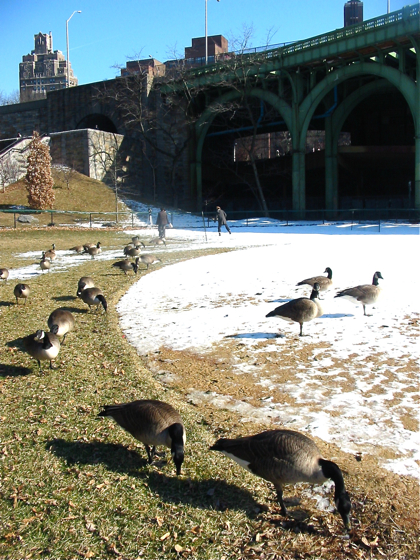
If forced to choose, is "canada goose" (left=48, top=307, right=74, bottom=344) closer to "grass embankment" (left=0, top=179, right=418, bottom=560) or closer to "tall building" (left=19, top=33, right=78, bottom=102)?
"grass embankment" (left=0, top=179, right=418, bottom=560)

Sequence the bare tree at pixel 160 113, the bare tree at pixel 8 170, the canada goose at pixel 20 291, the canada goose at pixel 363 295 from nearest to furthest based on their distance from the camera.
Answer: the canada goose at pixel 363 295 → the canada goose at pixel 20 291 → the bare tree at pixel 8 170 → the bare tree at pixel 160 113

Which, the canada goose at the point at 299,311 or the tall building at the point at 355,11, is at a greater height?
the tall building at the point at 355,11

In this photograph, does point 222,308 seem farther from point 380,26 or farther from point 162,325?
point 380,26

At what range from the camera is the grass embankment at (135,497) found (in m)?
3.38

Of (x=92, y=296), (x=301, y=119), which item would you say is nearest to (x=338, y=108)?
(x=301, y=119)

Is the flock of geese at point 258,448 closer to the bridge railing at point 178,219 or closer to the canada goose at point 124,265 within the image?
the canada goose at point 124,265

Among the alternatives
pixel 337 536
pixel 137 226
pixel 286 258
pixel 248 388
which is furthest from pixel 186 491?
pixel 137 226

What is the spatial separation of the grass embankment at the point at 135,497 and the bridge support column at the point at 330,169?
4165 cm

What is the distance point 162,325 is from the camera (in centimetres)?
920

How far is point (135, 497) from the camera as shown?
392 cm

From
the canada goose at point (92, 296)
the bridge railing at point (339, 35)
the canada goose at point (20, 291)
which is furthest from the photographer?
the bridge railing at point (339, 35)

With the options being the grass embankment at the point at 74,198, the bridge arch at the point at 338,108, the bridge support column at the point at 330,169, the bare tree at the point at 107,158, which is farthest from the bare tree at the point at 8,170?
the bridge support column at the point at 330,169

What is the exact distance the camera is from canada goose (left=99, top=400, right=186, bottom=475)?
4125 millimetres

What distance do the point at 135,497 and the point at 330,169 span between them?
44.9 meters
